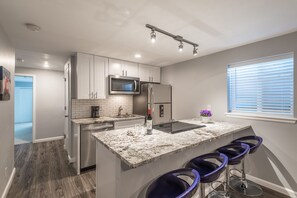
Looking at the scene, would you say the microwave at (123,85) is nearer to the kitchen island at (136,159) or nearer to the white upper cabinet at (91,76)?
the white upper cabinet at (91,76)

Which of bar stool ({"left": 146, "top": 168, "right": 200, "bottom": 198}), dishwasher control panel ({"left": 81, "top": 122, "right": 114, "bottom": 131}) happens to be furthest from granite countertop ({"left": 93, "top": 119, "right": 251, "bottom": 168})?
dishwasher control panel ({"left": 81, "top": 122, "right": 114, "bottom": 131})

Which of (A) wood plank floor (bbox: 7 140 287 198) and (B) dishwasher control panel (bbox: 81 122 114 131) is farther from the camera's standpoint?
(B) dishwasher control panel (bbox: 81 122 114 131)

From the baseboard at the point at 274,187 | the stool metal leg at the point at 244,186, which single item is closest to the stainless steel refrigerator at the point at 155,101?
the stool metal leg at the point at 244,186

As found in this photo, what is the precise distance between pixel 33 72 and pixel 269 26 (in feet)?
18.8

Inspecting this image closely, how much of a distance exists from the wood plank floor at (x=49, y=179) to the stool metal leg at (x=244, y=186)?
0.09 m

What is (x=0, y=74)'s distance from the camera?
1677 millimetres

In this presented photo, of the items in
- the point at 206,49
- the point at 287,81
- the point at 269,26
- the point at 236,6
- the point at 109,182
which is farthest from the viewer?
the point at 206,49

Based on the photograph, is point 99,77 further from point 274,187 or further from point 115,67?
point 274,187

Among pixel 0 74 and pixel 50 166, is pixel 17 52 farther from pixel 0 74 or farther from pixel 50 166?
pixel 50 166

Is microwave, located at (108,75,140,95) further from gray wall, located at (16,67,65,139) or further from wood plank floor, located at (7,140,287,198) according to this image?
gray wall, located at (16,67,65,139)

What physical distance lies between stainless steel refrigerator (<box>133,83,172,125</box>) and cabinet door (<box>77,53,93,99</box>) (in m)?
1.30

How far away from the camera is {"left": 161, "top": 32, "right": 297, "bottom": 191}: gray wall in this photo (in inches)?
82.7

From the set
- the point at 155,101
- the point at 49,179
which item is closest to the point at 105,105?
the point at 155,101

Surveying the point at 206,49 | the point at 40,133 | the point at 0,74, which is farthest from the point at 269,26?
the point at 40,133
